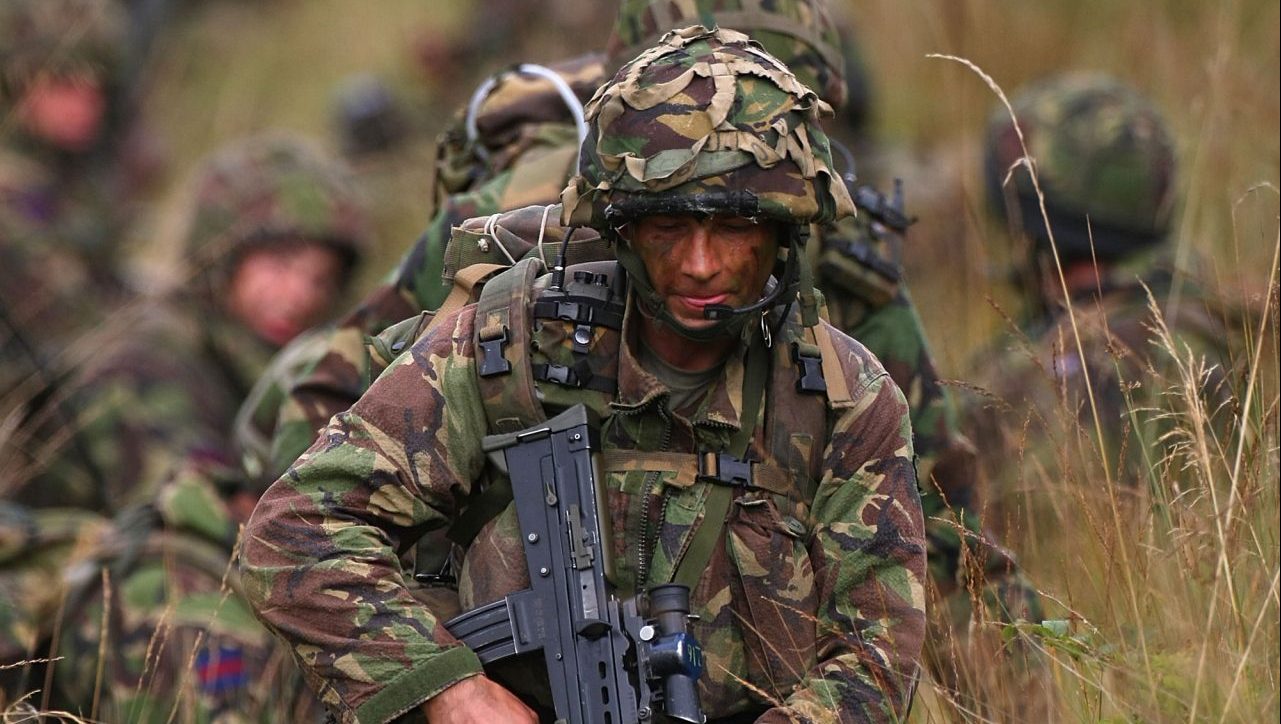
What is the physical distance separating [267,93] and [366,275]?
612 centimetres

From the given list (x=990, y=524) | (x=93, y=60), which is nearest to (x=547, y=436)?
(x=990, y=524)

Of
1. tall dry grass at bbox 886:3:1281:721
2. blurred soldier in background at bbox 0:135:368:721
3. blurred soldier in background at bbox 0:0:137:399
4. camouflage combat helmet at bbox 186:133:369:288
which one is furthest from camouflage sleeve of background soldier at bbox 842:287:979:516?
blurred soldier in background at bbox 0:0:137:399

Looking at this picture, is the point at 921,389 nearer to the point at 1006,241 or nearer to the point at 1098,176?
the point at 1098,176

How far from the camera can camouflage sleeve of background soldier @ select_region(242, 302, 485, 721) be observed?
130 inches

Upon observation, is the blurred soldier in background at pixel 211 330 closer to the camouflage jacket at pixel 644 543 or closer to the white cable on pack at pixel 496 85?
the white cable on pack at pixel 496 85

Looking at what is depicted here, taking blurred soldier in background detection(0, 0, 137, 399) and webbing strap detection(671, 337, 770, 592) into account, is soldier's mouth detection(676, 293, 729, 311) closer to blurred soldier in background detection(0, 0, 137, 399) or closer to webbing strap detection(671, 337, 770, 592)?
webbing strap detection(671, 337, 770, 592)

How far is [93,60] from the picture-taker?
999cm

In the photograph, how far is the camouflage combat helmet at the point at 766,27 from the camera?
15.2ft

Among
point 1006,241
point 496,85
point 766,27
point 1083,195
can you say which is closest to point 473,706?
point 766,27

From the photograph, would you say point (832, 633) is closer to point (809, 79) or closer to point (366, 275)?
point (809, 79)

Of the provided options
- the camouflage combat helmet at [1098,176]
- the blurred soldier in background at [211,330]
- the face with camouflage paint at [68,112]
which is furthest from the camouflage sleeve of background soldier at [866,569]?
Result: the face with camouflage paint at [68,112]

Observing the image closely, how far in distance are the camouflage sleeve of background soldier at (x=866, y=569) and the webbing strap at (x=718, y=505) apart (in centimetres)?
16

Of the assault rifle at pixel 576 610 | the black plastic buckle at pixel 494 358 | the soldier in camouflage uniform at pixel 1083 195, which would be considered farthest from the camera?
the soldier in camouflage uniform at pixel 1083 195

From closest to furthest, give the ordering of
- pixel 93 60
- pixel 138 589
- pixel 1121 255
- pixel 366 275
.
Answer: pixel 138 589
pixel 1121 255
pixel 93 60
pixel 366 275
